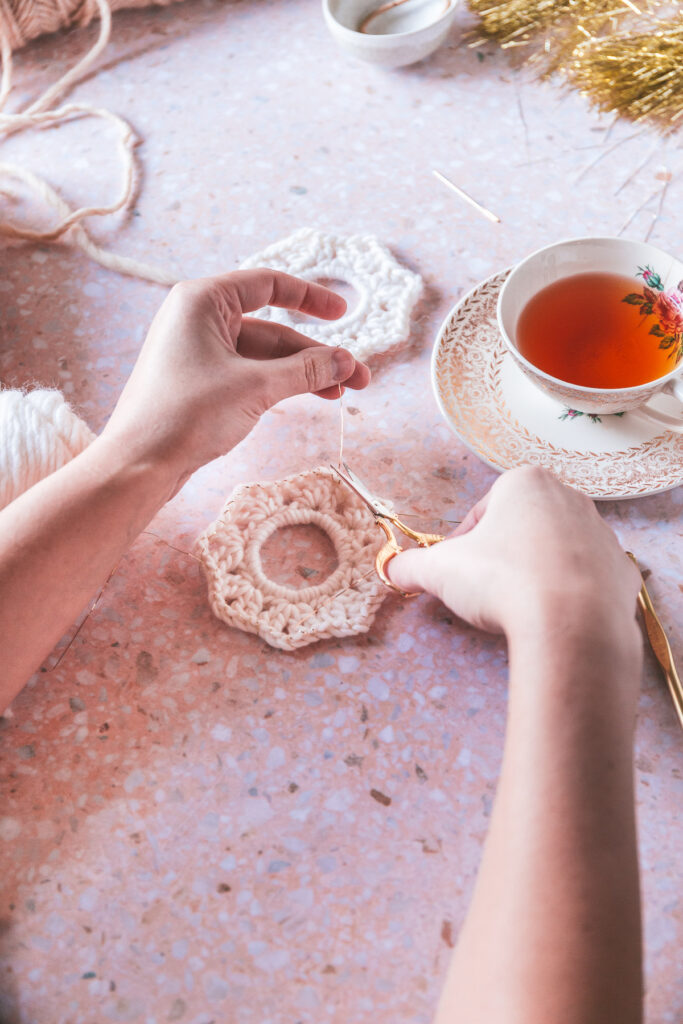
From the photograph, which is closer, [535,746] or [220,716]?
[535,746]

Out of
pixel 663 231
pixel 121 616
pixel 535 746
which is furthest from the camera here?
pixel 663 231

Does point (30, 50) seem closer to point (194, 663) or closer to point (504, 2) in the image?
point (504, 2)

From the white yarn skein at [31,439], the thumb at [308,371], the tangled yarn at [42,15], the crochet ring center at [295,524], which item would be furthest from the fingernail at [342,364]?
the tangled yarn at [42,15]

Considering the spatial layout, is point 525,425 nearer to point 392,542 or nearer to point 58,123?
point 392,542

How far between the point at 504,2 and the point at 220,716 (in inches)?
39.3

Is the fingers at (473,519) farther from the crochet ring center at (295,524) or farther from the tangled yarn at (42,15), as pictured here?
the tangled yarn at (42,15)

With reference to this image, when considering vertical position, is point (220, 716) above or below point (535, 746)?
below

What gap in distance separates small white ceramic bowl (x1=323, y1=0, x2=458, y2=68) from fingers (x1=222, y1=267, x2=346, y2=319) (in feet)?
1.41

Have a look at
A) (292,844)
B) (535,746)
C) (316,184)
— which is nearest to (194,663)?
(292,844)

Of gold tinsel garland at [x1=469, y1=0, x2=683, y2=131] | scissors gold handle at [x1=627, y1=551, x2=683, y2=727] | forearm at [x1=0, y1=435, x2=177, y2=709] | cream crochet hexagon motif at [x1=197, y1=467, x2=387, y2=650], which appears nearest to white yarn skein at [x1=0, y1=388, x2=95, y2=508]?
forearm at [x1=0, y1=435, x2=177, y2=709]

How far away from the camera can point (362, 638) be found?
0.67 meters

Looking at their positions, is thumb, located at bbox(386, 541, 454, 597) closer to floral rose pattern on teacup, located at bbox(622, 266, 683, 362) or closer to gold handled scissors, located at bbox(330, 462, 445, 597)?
gold handled scissors, located at bbox(330, 462, 445, 597)

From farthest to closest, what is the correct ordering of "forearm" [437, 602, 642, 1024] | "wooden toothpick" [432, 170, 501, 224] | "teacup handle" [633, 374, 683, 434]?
1. "wooden toothpick" [432, 170, 501, 224]
2. "teacup handle" [633, 374, 683, 434]
3. "forearm" [437, 602, 642, 1024]

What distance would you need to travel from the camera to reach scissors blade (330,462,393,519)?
695 mm
